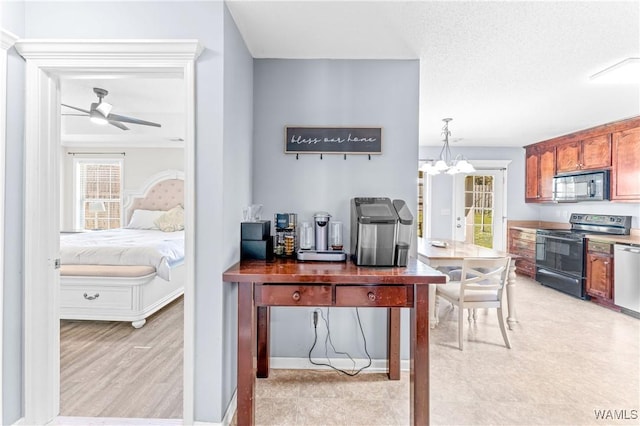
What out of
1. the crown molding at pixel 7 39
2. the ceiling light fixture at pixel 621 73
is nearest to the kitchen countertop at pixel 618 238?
the ceiling light fixture at pixel 621 73

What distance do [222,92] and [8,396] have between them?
1880 mm

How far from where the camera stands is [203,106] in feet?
5.49

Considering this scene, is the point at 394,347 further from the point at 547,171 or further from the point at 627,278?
the point at 547,171

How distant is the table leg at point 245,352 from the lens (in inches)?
64.7

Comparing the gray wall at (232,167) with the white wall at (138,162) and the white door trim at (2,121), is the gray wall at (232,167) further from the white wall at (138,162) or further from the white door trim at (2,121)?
the white wall at (138,162)

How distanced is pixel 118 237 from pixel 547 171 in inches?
256

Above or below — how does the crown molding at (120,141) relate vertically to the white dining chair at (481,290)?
above

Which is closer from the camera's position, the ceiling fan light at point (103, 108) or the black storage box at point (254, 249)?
the black storage box at point (254, 249)

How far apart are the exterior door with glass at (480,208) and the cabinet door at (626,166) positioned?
1.74m

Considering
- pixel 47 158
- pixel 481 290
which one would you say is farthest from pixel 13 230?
pixel 481 290

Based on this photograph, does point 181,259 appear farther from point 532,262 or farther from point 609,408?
point 532,262

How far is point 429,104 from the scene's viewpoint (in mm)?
3480

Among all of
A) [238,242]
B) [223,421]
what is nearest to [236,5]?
[238,242]

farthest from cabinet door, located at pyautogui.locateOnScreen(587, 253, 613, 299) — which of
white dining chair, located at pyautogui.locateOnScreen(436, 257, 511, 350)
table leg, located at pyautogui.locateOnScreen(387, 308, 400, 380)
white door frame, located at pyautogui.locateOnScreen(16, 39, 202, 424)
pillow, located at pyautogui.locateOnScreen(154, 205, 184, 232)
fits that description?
pillow, located at pyautogui.locateOnScreen(154, 205, 184, 232)
